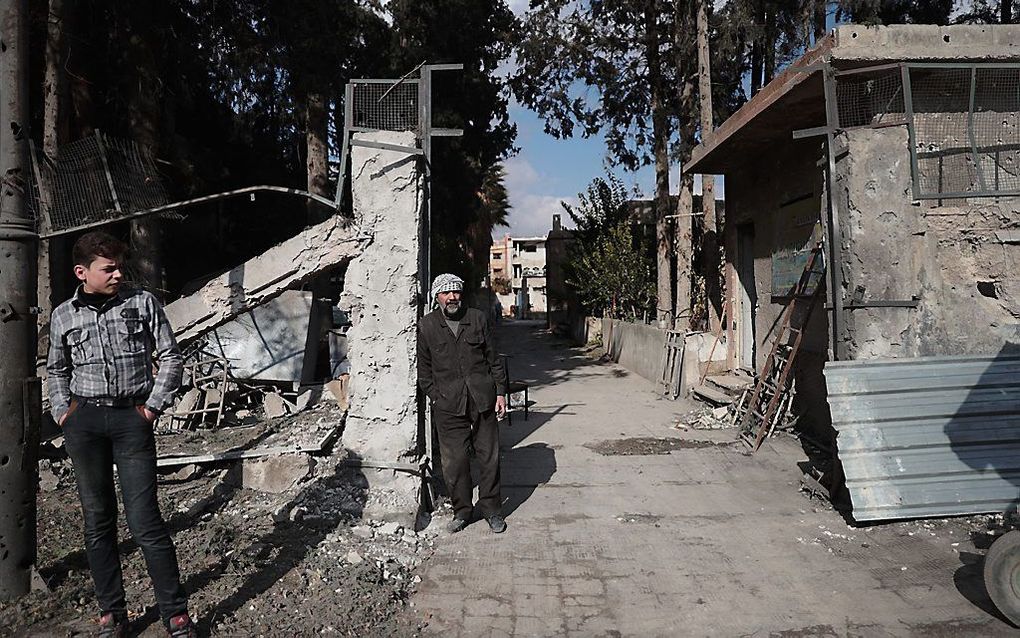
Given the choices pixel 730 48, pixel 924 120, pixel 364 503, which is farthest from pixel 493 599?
pixel 730 48

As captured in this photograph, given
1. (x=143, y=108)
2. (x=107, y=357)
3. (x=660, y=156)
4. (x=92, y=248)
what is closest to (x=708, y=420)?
(x=107, y=357)

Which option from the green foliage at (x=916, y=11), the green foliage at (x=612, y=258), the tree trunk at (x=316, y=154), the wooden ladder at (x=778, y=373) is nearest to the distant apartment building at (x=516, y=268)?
the green foliage at (x=612, y=258)

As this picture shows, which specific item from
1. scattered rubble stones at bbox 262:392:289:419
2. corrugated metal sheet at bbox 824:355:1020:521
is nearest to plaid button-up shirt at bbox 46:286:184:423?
scattered rubble stones at bbox 262:392:289:419

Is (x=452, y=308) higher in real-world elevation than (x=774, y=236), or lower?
lower

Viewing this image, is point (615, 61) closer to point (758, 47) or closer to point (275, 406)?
point (758, 47)

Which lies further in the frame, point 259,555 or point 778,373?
point 778,373

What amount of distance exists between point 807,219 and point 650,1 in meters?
9.94

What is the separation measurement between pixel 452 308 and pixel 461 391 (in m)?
0.59

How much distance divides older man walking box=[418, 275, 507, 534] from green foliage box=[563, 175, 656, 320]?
13537mm

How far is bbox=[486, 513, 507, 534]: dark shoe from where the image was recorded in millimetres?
4844

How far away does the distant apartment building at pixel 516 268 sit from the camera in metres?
68.3

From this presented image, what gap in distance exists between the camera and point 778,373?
8.19 m

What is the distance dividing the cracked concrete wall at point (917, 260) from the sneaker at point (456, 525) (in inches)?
133

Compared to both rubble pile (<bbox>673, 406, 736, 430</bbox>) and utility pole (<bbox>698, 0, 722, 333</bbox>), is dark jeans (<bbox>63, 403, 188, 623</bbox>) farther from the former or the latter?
utility pole (<bbox>698, 0, 722, 333</bbox>)
